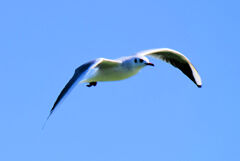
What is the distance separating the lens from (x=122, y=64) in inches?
468

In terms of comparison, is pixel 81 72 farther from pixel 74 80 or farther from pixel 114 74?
pixel 114 74

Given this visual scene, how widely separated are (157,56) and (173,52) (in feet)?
1.61

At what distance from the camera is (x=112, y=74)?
1191cm

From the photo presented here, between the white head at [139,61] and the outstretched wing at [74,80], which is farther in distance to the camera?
the white head at [139,61]

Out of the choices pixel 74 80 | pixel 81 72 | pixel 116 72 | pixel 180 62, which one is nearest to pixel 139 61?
pixel 116 72

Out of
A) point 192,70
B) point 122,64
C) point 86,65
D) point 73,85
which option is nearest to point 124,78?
point 122,64

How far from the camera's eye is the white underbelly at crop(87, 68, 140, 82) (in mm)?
11867

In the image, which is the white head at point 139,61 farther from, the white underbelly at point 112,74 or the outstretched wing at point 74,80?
the outstretched wing at point 74,80

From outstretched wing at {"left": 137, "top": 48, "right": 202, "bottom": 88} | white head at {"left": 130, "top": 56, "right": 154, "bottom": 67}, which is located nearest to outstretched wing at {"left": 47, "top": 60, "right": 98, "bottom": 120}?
white head at {"left": 130, "top": 56, "right": 154, "bottom": 67}

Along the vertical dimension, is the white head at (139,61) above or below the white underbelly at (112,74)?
above

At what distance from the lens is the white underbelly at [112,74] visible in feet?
38.9

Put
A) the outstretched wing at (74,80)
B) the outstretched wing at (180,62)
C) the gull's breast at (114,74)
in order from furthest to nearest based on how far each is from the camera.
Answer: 1. the outstretched wing at (180,62)
2. the gull's breast at (114,74)
3. the outstretched wing at (74,80)

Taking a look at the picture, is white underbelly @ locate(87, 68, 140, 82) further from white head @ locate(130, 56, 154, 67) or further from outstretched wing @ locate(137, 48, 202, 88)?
outstretched wing @ locate(137, 48, 202, 88)

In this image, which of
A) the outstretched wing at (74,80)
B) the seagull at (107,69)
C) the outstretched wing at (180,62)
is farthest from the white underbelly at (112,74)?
the outstretched wing at (180,62)
